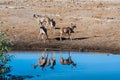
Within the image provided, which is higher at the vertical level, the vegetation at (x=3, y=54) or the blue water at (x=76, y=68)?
the vegetation at (x=3, y=54)

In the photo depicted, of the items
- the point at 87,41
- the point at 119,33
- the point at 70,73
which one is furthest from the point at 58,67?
the point at 119,33

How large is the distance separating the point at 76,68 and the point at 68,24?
1443cm

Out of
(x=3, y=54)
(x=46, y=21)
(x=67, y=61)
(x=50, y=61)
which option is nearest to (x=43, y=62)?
(x=50, y=61)

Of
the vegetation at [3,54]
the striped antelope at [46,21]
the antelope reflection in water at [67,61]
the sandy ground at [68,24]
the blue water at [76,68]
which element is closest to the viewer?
the vegetation at [3,54]

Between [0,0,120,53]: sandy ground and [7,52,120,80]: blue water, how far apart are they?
226 cm

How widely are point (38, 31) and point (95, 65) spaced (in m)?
10.7

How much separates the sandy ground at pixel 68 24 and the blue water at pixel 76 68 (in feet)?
7.42

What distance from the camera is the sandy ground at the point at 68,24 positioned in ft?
97.8

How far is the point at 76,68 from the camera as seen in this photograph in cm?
2319

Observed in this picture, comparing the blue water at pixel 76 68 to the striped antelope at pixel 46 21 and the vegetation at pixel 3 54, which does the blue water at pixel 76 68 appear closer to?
the vegetation at pixel 3 54

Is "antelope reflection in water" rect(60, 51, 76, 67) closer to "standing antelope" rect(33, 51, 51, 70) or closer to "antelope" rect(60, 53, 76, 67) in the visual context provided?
"antelope" rect(60, 53, 76, 67)

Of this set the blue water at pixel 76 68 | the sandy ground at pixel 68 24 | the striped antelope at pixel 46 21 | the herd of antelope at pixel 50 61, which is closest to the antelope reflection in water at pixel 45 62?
the herd of antelope at pixel 50 61

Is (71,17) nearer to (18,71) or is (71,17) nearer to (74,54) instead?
(74,54)

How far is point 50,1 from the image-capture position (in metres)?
55.7
